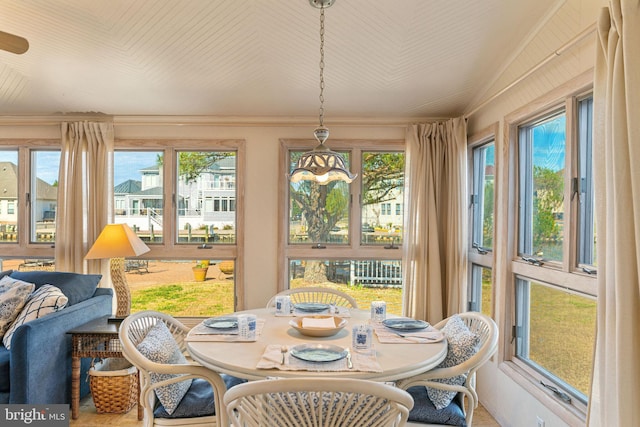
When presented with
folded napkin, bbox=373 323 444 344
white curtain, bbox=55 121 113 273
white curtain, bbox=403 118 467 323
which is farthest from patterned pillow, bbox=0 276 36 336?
white curtain, bbox=403 118 467 323

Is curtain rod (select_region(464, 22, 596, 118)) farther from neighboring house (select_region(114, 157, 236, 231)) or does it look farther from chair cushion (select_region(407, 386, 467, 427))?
neighboring house (select_region(114, 157, 236, 231))

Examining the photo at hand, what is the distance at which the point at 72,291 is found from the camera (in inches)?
117

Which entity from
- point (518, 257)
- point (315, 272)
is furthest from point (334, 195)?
point (518, 257)

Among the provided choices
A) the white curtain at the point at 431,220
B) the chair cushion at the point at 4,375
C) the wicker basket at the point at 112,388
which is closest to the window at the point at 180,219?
the wicker basket at the point at 112,388

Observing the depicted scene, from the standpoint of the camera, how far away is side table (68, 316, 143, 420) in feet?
8.68

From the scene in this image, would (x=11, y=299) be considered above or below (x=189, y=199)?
below

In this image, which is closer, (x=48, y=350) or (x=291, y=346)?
(x=291, y=346)

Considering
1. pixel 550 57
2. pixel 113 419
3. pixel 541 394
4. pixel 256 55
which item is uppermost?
pixel 256 55

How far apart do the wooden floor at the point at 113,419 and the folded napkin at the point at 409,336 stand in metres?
1.09

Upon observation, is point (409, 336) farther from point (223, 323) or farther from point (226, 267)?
point (226, 267)

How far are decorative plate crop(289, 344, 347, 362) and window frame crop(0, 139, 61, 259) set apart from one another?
319cm

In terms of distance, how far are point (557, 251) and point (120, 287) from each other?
3.00 meters

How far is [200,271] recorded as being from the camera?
12.6ft

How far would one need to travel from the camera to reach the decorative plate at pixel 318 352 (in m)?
1.69
